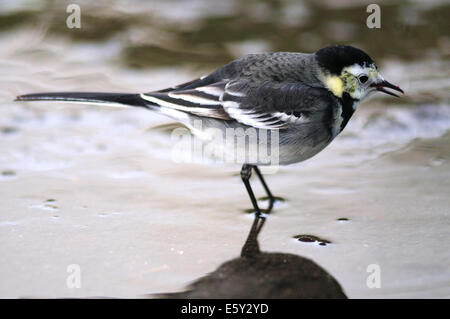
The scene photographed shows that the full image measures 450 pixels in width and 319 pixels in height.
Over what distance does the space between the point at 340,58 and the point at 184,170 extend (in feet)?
5.72

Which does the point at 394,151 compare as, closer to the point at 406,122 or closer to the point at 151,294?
the point at 406,122

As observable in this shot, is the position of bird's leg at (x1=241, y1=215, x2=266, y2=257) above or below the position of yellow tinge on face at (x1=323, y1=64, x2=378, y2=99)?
below

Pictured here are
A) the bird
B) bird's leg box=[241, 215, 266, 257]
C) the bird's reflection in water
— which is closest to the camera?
the bird's reflection in water

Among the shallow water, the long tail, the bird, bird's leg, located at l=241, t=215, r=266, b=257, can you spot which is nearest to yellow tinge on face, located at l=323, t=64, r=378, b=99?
the bird

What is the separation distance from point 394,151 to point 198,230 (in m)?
2.33

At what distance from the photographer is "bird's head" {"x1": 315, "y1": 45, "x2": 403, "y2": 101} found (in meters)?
5.03

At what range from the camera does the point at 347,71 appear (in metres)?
5.05

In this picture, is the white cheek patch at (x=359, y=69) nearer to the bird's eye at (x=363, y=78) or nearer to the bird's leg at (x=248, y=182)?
the bird's eye at (x=363, y=78)

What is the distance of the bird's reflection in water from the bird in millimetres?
758

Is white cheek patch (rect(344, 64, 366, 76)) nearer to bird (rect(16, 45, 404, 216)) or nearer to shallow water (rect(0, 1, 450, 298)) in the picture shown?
bird (rect(16, 45, 404, 216))

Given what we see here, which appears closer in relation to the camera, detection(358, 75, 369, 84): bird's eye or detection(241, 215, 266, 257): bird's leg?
detection(241, 215, 266, 257): bird's leg

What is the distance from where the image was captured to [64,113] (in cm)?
710

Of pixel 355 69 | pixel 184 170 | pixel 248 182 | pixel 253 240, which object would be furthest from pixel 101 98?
pixel 355 69

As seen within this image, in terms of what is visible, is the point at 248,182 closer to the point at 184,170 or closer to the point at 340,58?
the point at 184,170
